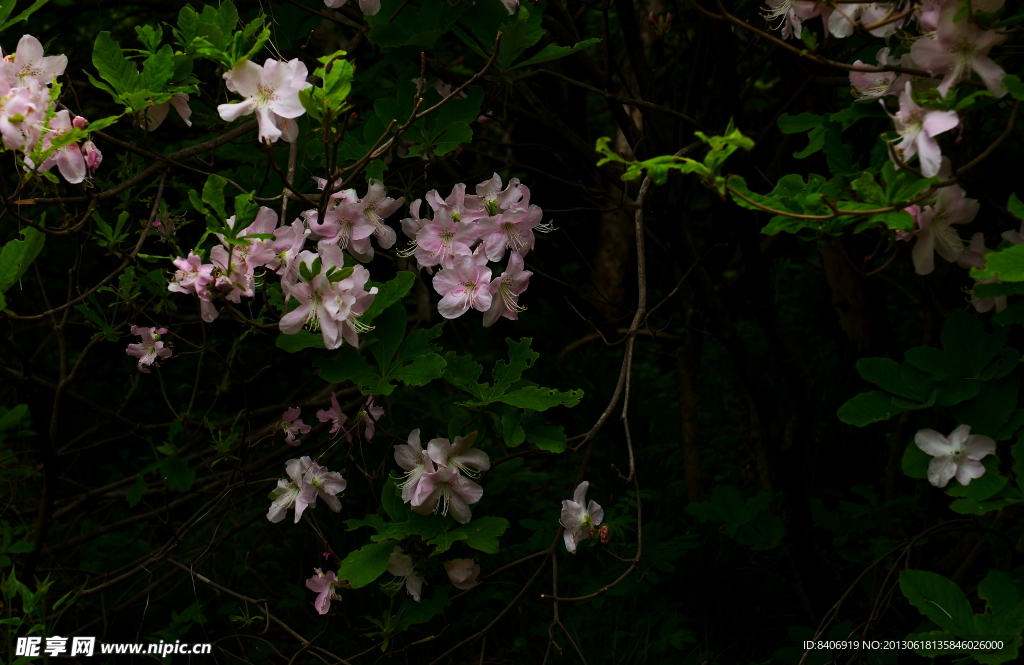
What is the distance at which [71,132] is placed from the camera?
1.30 metres

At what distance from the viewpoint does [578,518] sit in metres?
1.65

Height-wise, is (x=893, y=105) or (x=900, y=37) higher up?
(x=900, y=37)

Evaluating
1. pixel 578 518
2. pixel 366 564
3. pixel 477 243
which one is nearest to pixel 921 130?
pixel 477 243

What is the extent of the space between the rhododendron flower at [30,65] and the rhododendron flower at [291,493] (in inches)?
34.1

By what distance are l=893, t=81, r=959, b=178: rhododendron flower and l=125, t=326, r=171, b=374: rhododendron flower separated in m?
1.72

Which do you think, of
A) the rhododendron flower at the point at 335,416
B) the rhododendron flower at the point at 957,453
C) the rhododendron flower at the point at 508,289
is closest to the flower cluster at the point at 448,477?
the rhododendron flower at the point at 508,289

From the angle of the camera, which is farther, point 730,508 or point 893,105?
point 730,508

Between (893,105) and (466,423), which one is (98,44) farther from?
(893,105)

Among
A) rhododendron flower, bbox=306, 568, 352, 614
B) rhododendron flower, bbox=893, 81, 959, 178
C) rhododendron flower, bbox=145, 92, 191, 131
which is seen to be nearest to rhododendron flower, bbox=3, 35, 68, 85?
rhododendron flower, bbox=145, 92, 191, 131

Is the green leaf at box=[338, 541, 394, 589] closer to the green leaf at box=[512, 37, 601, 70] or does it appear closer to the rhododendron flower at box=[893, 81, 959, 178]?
the green leaf at box=[512, 37, 601, 70]

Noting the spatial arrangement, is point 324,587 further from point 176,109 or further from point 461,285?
point 176,109

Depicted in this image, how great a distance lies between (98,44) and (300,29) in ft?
2.62

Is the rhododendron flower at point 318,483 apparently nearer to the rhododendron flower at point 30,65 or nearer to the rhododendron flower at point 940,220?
the rhododendron flower at point 30,65

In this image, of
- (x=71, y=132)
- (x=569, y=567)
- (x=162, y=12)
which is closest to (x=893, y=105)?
(x=71, y=132)
